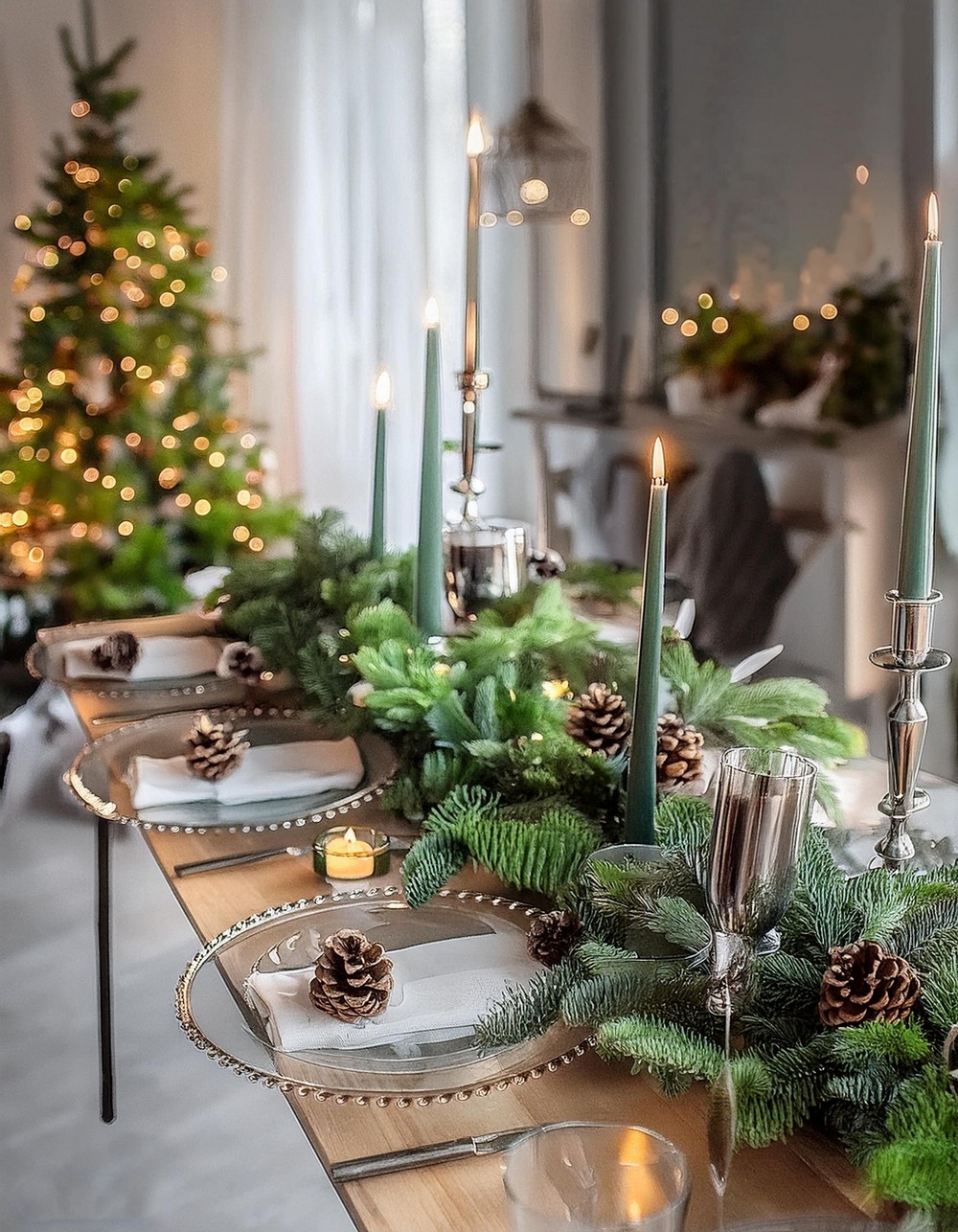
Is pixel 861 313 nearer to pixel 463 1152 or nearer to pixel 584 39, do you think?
pixel 584 39

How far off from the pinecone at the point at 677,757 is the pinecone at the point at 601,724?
36mm

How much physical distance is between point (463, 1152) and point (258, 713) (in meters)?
0.64

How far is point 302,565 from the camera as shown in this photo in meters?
1.40

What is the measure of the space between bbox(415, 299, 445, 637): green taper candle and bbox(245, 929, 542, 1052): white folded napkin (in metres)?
0.41

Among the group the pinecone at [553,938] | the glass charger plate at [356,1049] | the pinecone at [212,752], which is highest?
the pinecone at [212,752]

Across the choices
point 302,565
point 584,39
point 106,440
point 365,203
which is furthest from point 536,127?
point 302,565

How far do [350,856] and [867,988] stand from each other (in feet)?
1.32

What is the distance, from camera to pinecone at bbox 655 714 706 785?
872 millimetres

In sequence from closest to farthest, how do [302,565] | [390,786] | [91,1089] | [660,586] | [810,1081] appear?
[810,1081]
[660,586]
[390,786]
[302,565]
[91,1089]

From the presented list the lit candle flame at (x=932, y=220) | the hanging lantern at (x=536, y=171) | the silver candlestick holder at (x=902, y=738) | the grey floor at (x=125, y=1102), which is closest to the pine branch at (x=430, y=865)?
the silver candlestick holder at (x=902, y=738)

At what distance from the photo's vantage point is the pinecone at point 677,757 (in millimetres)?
872

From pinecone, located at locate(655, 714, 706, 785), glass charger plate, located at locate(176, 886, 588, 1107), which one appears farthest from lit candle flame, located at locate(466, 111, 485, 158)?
glass charger plate, located at locate(176, 886, 588, 1107)

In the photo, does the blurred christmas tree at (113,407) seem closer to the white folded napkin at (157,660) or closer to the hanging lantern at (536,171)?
the hanging lantern at (536,171)

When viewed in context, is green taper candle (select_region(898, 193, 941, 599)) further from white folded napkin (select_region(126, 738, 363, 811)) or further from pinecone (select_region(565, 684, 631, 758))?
white folded napkin (select_region(126, 738, 363, 811))
